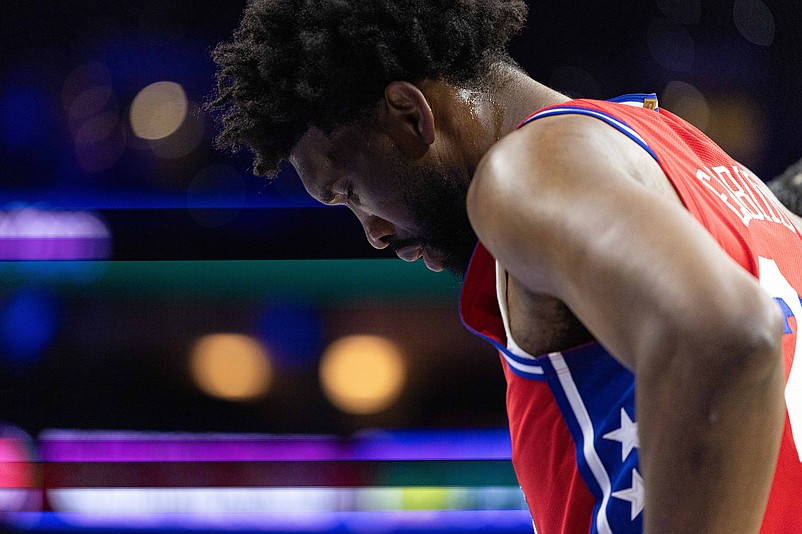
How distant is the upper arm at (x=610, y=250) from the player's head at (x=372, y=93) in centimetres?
39

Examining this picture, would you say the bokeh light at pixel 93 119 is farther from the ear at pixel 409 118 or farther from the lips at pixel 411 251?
Result: the ear at pixel 409 118

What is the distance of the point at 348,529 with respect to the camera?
2.34 meters

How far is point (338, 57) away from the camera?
97 cm

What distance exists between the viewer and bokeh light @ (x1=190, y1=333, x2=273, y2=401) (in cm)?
243

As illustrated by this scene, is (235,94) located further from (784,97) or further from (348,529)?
(784,97)

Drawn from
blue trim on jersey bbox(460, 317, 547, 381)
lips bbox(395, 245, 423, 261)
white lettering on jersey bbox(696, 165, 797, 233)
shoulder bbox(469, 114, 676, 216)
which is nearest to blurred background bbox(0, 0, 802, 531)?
lips bbox(395, 245, 423, 261)

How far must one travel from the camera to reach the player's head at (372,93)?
97 centimetres

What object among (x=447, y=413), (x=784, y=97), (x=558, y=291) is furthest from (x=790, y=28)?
(x=558, y=291)

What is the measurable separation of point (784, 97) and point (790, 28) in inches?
7.2

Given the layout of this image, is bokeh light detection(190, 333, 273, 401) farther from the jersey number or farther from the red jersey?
the jersey number

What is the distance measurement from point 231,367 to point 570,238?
2.05 meters

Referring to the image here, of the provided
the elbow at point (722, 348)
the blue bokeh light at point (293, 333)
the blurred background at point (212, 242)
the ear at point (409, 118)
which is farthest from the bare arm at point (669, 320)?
the blue bokeh light at point (293, 333)

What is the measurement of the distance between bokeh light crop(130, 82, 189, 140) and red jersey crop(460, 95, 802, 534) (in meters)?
1.71

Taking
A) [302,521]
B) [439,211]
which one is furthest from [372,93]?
[302,521]
